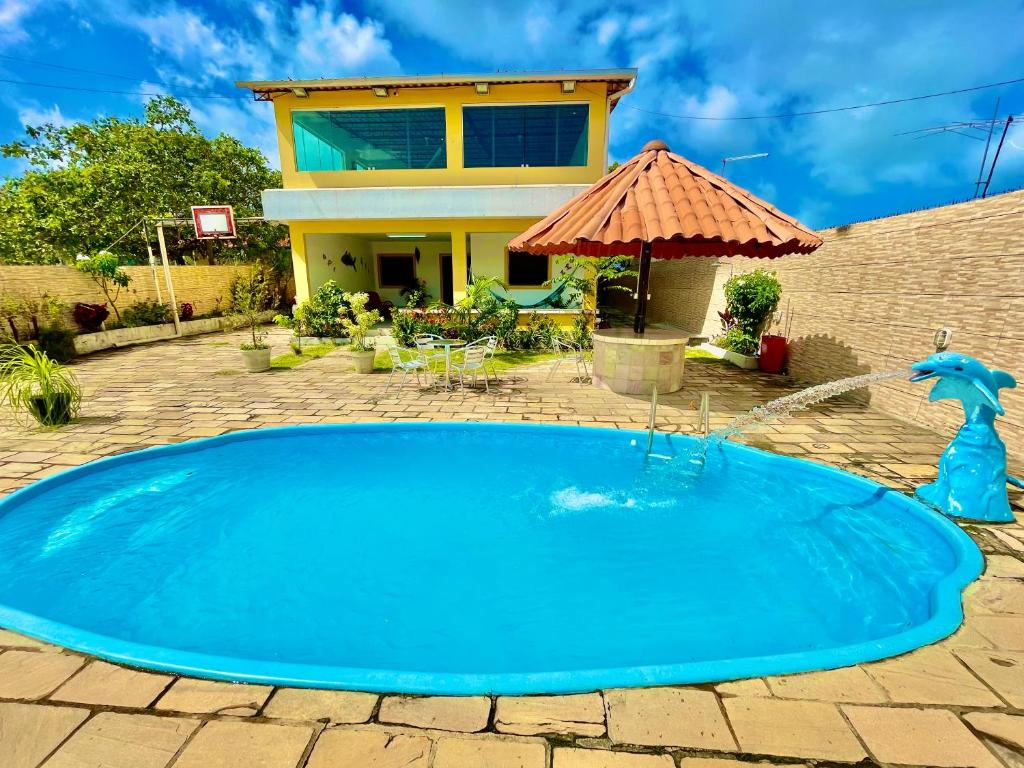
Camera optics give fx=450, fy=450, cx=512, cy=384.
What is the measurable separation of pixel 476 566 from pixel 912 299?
298 inches

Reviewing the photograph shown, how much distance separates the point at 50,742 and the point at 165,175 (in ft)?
78.3

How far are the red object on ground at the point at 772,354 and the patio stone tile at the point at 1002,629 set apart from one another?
7695mm

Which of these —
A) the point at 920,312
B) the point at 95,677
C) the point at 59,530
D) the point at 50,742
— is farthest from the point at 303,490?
the point at 920,312

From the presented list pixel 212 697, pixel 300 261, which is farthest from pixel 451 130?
pixel 212 697

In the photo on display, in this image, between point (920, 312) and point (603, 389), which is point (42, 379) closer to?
point (603, 389)

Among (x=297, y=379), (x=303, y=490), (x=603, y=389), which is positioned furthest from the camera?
(x=297, y=379)

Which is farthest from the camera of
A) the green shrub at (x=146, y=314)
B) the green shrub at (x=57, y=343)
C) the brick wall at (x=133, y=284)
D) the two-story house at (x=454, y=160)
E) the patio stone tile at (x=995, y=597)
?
the green shrub at (x=146, y=314)

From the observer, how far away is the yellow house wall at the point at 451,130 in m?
13.2

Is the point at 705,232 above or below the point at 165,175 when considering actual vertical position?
below

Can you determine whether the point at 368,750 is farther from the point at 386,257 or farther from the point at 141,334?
the point at 386,257

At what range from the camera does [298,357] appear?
39.2ft

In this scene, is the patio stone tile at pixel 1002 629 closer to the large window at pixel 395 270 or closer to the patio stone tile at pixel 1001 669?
the patio stone tile at pixel 1001 669

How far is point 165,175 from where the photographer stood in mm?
19297

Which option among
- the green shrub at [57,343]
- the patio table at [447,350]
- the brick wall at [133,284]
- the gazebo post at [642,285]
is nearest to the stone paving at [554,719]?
the gazebo post at [642,285]
